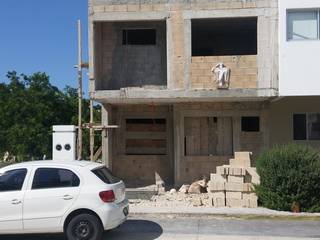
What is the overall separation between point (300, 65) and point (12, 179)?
33.5 ft

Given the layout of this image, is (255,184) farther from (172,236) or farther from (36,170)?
(36,170)

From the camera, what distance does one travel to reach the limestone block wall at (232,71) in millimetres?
17406

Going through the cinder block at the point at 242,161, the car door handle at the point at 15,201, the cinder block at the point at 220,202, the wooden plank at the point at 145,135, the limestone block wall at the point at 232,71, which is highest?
the limestone block wall at the point at 232,71

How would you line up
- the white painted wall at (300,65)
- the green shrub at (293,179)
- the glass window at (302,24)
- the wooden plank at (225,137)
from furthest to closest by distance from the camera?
the wooden plank at (225,137), the glass window at (302,24), the white painted wall at (300,65), the green shrub at (293,179)

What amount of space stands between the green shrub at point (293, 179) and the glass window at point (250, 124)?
4300 mm

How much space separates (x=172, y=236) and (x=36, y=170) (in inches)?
132

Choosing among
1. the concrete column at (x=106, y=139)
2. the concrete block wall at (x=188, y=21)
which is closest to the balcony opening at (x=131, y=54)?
the concrete block wall at (x=188, y=21)

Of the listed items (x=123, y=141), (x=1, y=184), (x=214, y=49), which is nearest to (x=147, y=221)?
(x=1, y=184)

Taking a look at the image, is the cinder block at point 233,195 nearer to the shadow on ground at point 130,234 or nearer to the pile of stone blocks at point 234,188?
the pile of stone blocks at point 234,188

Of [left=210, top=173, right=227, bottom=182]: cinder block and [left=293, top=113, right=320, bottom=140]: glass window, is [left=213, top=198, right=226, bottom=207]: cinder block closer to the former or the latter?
[left=210, top=173, right=227, bottom=182]: cinder block

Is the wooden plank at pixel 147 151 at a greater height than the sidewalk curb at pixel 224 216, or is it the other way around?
the wooden plank at pixel 147 151

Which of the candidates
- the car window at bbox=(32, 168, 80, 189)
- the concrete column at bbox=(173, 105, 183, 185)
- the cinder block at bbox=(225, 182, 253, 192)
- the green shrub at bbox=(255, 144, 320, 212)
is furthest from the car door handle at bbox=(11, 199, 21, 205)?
the concrete column at bbox=(173, 105, 183, 185)

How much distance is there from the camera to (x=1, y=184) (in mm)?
10609

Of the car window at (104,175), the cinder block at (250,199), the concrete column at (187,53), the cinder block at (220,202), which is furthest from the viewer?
the concrete column at (187,53)
